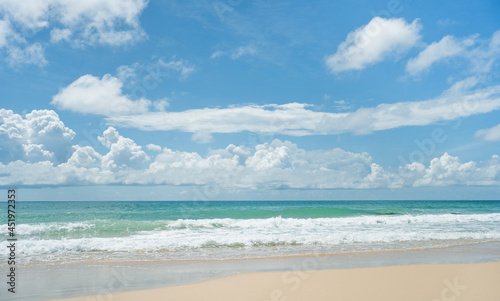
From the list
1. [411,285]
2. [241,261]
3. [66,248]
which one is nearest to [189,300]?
[241,261]

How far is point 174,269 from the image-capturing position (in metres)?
8.91

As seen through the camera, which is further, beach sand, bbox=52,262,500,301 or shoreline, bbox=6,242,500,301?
shoreline, bbox=6,242,500,301

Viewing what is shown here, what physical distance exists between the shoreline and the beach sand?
52 centimetres

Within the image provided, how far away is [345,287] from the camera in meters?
6.91

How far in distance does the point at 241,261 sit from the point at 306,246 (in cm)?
364

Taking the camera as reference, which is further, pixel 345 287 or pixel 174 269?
pixel 174 269

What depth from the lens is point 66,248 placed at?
40.0 feet

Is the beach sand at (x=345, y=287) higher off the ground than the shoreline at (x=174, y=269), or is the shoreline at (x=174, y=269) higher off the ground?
the beach sand at (x=345, y=287)

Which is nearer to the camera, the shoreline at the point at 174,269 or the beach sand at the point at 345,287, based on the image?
the beach sand at the point at 345,287

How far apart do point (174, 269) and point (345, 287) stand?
4524 millimetres

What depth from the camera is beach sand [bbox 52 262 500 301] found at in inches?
251

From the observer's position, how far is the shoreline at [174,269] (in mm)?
7246

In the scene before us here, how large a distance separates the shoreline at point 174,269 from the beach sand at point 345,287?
1.71 ft

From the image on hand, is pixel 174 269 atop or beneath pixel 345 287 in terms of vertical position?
beneath
